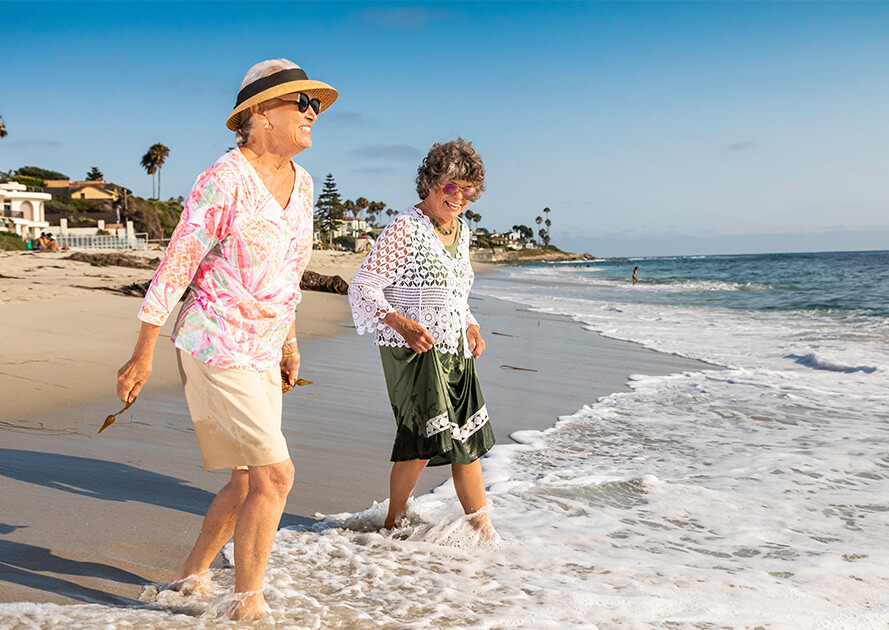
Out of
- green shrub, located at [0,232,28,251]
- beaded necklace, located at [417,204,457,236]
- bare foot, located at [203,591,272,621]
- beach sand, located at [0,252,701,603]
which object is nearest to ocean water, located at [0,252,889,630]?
bare foot, located at [203,591,272,621]

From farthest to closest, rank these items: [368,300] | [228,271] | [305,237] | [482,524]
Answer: [482,524]
[368,300]
[305,237]
[228,271]

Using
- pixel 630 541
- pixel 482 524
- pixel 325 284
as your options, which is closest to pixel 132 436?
pixel 482 524

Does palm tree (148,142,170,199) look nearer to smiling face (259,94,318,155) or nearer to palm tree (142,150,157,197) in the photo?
palm tree (142,150,157,197)

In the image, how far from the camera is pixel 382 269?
11.0 feet

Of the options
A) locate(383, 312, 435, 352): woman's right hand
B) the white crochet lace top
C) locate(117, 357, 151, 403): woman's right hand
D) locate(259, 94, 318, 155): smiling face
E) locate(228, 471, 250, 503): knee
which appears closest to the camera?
locate(117, 357, 151, 403): woman's right hand

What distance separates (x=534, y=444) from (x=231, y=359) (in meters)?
3.60

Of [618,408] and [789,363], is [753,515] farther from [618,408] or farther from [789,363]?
[789,363]

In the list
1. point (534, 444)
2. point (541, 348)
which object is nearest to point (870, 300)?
point (541, 348)

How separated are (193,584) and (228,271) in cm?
121


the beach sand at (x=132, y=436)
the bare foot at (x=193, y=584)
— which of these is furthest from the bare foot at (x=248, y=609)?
the beach sand at (x=132, y=436)

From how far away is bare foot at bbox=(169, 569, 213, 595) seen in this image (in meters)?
2.61

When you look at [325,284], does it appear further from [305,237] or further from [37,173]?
[37,173]

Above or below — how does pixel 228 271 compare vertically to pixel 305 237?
below

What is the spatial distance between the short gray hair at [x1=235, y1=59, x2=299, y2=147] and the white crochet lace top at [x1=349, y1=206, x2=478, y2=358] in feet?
3.36
